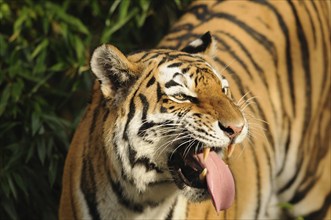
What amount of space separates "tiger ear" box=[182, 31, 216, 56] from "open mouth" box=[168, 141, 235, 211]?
0.48 metres

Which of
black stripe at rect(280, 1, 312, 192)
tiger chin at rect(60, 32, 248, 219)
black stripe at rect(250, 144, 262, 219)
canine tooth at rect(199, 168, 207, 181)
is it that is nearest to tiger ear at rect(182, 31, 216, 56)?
tiger chin at rect(60, 32, 248, 219)

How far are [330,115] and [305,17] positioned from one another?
0.50 metres

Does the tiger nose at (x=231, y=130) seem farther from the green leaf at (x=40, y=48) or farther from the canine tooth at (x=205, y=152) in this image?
the green leaf at (x=40, y=48)

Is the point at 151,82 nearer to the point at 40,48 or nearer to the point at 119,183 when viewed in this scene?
the point at 119,183

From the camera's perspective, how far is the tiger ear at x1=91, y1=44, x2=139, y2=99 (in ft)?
11.1

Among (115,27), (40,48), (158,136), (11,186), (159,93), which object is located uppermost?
(115,27)

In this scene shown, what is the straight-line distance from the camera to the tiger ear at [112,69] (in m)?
3.39

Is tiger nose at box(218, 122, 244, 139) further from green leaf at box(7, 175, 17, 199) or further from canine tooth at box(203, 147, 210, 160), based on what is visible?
green leaf at box(7, 175, 17, 199)

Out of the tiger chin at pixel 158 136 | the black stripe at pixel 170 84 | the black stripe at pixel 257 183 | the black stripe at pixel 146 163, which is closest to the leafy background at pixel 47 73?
the black stripe at pixel 257 183

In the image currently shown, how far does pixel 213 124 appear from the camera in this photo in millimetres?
3238

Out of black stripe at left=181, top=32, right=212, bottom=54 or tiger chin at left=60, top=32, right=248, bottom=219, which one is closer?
tiger chin at left=60, top=32, right=248, bottom=219

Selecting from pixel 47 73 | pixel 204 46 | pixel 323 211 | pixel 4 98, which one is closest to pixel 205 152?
pixel 204 46

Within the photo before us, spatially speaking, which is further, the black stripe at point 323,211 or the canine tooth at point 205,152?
the black stripe at point 323,211

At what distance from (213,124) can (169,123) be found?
170mm
